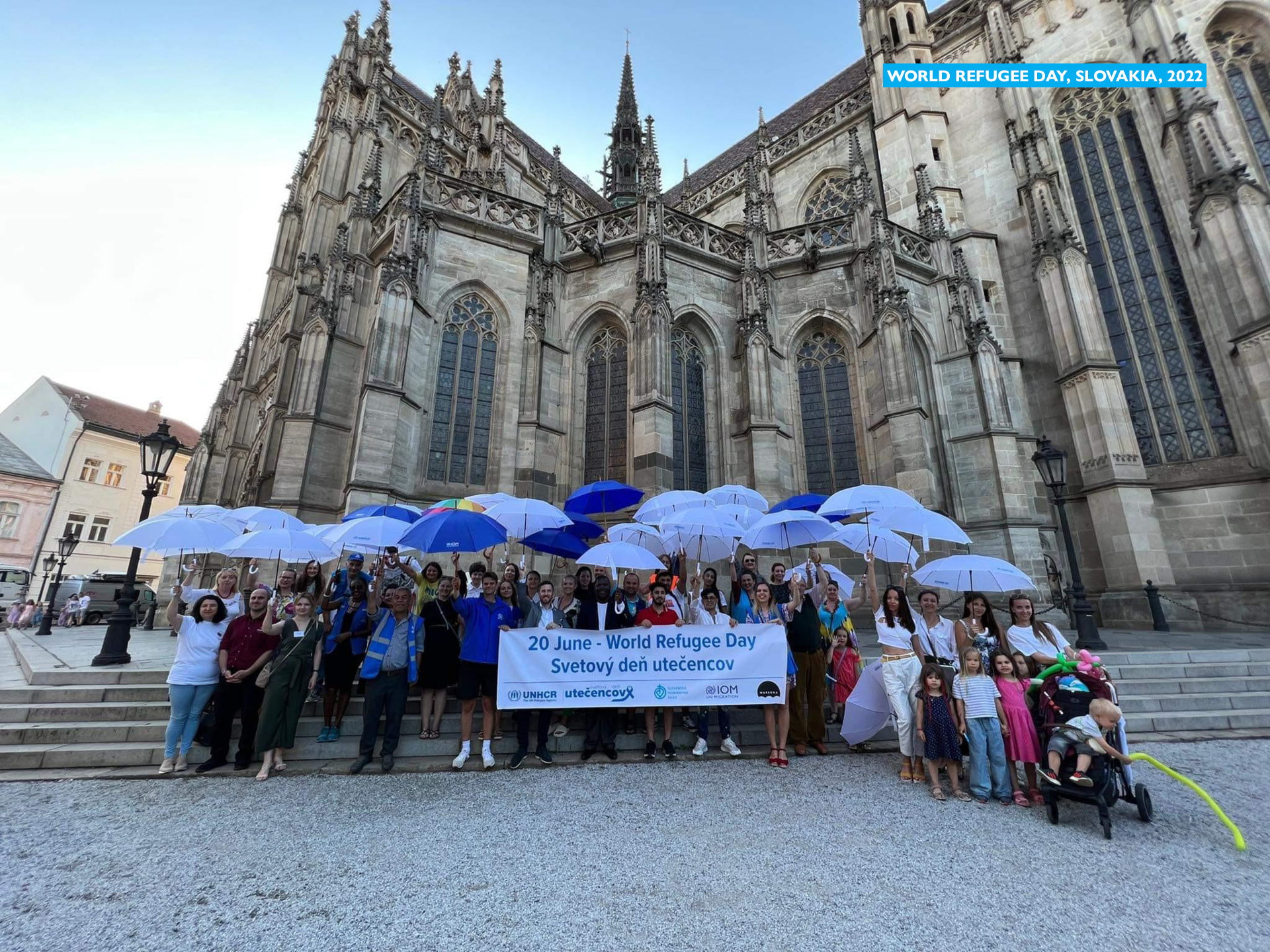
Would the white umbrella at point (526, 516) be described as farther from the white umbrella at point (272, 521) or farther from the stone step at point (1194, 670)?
the stone step at point (1194, 670)

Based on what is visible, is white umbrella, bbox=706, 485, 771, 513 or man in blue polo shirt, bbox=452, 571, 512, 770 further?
white umbrella, bbox=706, 485, 771, 513

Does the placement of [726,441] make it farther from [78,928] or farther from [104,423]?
[104,423]

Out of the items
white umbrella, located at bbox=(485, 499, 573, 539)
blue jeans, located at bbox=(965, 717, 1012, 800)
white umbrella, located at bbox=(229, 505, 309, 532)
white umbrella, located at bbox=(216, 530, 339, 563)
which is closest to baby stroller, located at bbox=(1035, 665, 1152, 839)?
blue jeans, located at bbox=(965, 717, 1012, 800)

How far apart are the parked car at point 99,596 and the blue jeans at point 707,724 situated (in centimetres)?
2389

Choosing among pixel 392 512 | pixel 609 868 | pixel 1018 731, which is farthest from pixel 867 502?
pixel 392 512

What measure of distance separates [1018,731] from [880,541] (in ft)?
11.2

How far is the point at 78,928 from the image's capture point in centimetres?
259

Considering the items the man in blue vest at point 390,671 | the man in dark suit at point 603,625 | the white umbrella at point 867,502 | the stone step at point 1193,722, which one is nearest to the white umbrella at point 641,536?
the man in dark suit at point 603,625

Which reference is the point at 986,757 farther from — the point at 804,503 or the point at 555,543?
Result: the point at 555,543

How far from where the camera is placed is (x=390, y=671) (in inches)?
207

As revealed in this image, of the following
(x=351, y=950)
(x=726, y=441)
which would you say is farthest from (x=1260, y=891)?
(x=726, y=441)

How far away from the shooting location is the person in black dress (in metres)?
5.55

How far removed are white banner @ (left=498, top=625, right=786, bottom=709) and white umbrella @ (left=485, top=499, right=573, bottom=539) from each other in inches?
76.2

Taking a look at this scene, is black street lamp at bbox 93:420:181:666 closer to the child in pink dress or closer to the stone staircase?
the stone staircase
